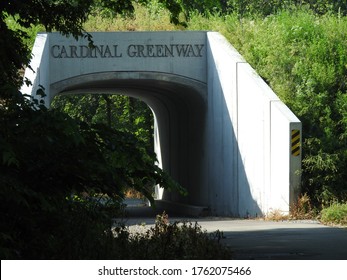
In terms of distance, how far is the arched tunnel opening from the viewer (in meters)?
28.6

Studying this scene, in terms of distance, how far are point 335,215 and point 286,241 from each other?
5.30 meters

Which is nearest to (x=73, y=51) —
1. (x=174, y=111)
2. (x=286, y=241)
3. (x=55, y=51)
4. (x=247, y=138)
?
(x=55, y=51)

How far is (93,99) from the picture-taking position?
52312 mm

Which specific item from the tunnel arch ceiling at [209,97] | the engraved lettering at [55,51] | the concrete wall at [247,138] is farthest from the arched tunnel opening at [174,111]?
the concrete wall at [247,138]

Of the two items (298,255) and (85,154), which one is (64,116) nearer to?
(85,154)

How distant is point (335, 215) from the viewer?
67.9ft

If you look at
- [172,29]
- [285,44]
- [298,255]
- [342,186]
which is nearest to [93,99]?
[172,29]

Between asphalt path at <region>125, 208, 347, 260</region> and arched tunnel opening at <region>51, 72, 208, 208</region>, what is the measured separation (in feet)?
27.8

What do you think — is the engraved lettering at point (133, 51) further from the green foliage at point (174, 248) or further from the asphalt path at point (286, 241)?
the green foliage at point (174, 248)

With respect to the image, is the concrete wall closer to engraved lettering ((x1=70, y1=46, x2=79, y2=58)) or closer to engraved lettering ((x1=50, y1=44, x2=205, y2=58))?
engraved lettering ((x1=50, y1=44, x2=205, y2=58))

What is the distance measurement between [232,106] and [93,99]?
2614 centimetres

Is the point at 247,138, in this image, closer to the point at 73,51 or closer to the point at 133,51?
the point at 133,51

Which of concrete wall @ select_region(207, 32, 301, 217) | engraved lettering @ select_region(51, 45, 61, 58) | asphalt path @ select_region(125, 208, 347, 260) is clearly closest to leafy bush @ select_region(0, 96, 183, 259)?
asphalt path @ select_region(125, 208, 347, 260)

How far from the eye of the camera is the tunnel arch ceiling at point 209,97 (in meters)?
24.0
